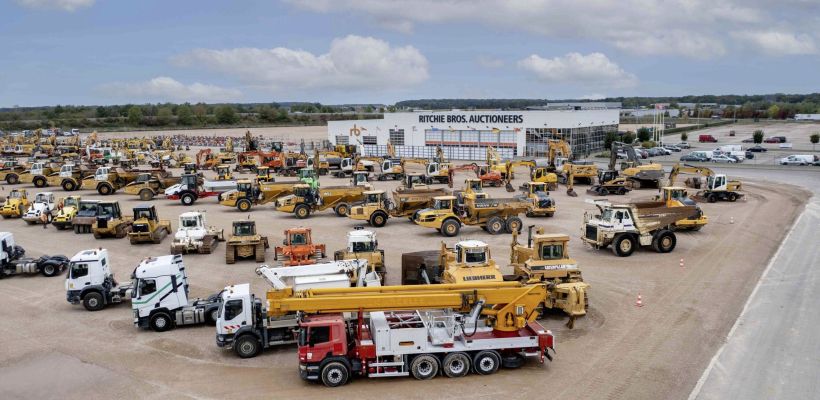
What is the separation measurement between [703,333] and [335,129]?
68671 mm

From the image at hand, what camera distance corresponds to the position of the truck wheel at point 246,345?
15497 mm

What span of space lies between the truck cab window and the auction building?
56.4 meters

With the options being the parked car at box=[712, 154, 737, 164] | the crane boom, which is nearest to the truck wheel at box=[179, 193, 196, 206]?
the crane boom

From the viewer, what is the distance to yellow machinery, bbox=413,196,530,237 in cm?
2973

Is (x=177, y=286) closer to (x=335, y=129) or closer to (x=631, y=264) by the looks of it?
(x=631, y=264)

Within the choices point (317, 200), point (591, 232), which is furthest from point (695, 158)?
point (317, 200)

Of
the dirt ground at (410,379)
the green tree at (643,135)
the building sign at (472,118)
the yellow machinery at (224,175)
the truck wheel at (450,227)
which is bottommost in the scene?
the dirt ground at (410,379)

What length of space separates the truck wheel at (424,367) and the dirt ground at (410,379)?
0.21m

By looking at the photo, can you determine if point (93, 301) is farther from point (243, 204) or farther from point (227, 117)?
point (227, 117)

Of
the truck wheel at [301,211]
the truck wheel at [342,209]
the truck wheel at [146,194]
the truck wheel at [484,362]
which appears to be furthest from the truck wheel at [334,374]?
the truck wheel at [146,194]

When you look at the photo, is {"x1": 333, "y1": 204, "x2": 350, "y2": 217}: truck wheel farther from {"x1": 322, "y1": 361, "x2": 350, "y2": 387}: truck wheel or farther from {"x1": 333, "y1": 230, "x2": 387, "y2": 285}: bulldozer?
{"x1": 322, "y1": 361, "x2": 350, "y2": 387}: truck wheel

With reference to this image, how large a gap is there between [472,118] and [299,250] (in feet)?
167

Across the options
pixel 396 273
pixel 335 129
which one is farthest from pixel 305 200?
pixel 335 129

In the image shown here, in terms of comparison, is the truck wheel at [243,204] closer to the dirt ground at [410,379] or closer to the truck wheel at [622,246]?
the dirt ground at [410,379]
